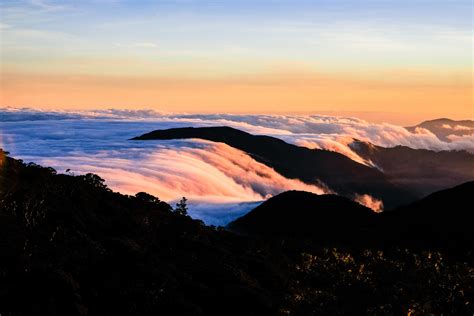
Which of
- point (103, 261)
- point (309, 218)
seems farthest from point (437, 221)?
point (103, 261)

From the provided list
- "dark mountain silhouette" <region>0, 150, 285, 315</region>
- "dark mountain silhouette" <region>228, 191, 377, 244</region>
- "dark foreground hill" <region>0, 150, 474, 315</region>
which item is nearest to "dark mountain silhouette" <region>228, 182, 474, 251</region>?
"dark mountain silhouette" <region>228, 191, 377, 244</region>

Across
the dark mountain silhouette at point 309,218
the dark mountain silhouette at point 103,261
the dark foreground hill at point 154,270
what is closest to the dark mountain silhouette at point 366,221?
the dark mountain silhouette at point 309,218

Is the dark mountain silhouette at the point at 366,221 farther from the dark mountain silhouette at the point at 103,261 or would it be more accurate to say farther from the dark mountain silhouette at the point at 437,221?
the dark mountain silhouette at the point at 103,261

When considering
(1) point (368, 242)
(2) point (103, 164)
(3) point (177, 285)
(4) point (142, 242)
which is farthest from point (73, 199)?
(2) point (103, 164)

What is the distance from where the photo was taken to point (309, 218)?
71.1 meters

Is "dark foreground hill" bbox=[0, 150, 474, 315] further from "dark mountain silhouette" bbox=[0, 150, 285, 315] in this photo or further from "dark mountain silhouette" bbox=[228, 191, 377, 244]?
"dark mountain silhouette" bbox=[228, 191, 377, 244]

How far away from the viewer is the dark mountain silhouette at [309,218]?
214 ft

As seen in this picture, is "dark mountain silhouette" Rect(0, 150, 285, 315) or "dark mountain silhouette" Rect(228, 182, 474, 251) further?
"dark mountain silhouette" Rect(228, 182, 474, 251)

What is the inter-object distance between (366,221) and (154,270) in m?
43.0

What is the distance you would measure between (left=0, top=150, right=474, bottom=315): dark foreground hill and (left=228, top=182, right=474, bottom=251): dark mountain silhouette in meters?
15.6

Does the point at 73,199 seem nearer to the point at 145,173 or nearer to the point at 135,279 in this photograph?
the point at 135,279

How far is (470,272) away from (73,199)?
20.7m

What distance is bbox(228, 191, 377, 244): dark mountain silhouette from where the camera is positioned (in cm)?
6519

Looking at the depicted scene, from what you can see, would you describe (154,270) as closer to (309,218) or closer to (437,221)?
(437,221)
